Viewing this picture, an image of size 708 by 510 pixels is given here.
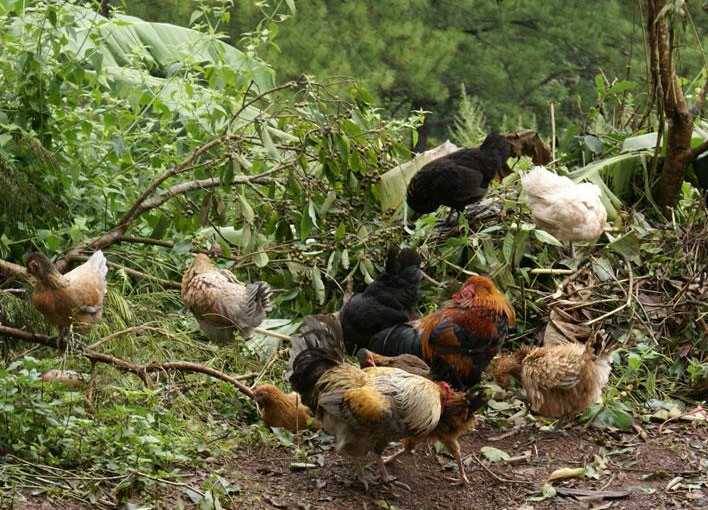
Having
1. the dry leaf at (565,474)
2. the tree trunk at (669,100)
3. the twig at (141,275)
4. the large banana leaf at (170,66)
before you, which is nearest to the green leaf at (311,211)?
the large banana leaf at (170,66)

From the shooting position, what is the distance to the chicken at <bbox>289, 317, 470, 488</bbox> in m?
4.98

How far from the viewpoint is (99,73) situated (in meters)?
6.78

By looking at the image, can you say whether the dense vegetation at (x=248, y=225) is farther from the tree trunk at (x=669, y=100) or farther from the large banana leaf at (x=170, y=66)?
the tree trunk at (x=669, y=100)

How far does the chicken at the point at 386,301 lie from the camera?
6.32m

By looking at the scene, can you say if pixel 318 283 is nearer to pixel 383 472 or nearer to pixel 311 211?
pixel 311 211

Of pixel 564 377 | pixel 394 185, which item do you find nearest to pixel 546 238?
pixel 394 185

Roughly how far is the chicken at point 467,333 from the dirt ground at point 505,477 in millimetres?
489

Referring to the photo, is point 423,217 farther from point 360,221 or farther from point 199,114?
point 199,114

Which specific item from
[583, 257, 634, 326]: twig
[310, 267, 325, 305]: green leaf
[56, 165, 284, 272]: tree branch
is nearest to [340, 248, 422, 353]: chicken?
[310, 267, 325, 305]: green leaf

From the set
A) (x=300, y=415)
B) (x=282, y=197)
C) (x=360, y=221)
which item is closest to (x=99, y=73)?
(x=282, y=197)

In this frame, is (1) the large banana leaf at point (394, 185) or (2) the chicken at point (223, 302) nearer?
(2) the chicken at point (223, 302)

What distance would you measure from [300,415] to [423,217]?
6.74 ft

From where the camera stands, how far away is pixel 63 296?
5.57 metres

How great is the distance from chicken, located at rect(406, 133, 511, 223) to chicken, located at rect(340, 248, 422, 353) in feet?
2.43
